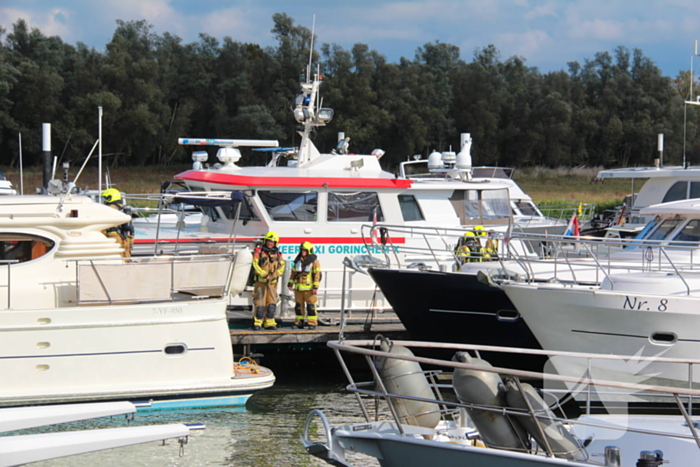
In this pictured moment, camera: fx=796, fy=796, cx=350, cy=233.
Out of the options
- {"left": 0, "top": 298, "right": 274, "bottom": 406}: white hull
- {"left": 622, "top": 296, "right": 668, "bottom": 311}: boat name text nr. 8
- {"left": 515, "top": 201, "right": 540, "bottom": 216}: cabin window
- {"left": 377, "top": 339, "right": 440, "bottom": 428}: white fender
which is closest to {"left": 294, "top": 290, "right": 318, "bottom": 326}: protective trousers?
{"left": 0, "top": 298, "right": 274, "bottom": 406}: white hull

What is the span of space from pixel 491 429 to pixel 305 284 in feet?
19.3

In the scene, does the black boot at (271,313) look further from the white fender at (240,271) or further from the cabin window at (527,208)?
the cabin window at (527,208)

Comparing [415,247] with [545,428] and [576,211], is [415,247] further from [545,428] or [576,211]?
[576,211]

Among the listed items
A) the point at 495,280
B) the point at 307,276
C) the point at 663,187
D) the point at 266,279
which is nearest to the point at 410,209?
the point at 307,276

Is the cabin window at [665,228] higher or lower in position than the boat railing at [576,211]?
higher

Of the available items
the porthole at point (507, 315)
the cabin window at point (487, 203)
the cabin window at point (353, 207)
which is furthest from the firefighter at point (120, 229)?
the cabin window at point (487, 203)

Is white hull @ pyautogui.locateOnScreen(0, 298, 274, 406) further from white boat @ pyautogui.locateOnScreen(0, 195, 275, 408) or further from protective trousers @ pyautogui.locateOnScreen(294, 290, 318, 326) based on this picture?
protective trousers @ pyautogui.locateOnScreen(294, 290, 318, 326)

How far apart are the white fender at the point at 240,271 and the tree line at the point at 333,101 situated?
29.7m

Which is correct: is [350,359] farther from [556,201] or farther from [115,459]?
[556,201]

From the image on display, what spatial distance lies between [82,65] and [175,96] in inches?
211

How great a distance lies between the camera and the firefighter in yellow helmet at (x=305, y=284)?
11133 millimetres

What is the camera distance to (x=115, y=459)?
827 centimetres

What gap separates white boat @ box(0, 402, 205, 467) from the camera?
18.9 ft

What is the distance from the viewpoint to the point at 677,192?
59.5ft
